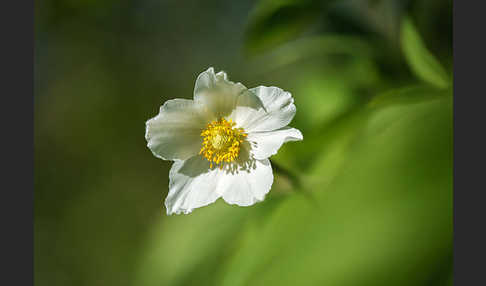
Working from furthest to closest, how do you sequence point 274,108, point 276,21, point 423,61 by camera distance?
1. point 276,21
2. point 423,61
3. point 274,108

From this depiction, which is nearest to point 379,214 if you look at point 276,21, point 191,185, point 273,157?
point 273,157

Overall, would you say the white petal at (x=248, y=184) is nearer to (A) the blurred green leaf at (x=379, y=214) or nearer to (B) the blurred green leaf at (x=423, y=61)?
(A) the blurred green leaf at (x=379, y=214)

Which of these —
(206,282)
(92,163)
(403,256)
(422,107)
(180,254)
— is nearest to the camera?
(403,256)

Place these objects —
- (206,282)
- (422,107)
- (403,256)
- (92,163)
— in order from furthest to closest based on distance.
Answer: (92,163), (206,282), (422,107), (403,256)

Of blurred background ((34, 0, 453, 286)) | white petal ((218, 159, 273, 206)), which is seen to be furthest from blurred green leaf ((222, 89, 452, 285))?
white petal ((218, 159, 273, 206))

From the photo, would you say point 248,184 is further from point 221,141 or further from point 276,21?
point 276,21

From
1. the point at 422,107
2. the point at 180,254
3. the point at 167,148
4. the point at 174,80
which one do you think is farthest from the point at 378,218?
the point at 174,80

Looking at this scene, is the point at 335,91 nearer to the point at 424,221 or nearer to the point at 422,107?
the point at 422,107
